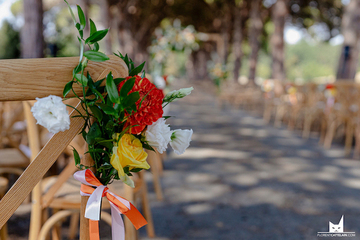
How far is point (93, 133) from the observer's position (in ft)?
3.22

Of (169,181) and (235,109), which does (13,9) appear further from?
(169,181)

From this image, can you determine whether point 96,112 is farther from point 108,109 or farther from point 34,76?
point 34,76

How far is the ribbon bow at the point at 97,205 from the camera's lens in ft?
3.19

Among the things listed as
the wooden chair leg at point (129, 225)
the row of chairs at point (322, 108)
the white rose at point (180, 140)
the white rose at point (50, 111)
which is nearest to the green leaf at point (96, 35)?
the white rose at point (50, 111)

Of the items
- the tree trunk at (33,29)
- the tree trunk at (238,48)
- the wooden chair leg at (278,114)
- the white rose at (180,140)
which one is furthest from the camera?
the tree trunk at (238,48)

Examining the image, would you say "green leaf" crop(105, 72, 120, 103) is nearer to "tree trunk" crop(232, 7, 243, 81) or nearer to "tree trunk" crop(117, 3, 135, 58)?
"tree trunk" crop(117, 3, 135, 58)

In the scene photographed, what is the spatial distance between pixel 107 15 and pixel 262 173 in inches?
347

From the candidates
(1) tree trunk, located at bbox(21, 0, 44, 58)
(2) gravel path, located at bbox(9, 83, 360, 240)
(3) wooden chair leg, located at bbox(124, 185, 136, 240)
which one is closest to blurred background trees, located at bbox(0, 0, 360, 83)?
(1) tree trunk, located at bbox(21, 0, 44, 58)

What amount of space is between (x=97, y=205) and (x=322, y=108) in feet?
21.4

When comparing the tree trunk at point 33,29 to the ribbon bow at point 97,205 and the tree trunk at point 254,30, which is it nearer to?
the ribbon bow at point 97,205

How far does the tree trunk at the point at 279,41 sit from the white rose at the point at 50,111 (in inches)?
491

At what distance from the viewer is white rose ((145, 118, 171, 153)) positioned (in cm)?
102

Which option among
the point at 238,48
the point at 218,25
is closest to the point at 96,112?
the point at 238,48

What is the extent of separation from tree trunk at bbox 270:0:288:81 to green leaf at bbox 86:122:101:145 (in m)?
12.3
